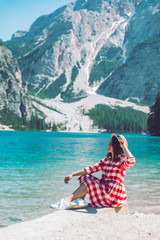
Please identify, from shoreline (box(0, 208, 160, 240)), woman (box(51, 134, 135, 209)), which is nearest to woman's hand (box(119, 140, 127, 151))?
woman (box(51, 134, 135, 209))

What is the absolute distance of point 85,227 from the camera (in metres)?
8.44

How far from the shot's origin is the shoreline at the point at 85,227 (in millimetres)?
7750

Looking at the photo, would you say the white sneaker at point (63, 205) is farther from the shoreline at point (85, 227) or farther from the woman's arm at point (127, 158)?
the woman's arm at point (127, 158)

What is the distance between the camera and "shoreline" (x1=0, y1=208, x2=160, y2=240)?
7.75 m

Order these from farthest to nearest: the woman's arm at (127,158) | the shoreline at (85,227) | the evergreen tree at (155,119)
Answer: the evergreen tree at (155,119)
the woman's arm at (127,158)
the shoreline at (85,227)

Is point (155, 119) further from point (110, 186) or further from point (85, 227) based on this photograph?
point (85, 227)

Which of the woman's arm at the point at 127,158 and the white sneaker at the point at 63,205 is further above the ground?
the woman's arm at the point at 127,158

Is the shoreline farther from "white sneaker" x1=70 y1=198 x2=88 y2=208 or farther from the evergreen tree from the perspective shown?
the evergreen tree

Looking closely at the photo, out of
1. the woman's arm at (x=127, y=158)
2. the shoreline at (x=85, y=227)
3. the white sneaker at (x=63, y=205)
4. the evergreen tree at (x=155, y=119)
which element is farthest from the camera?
the evergreen tree at (x=155, y=119)

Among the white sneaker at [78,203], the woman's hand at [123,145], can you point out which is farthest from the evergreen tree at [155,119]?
the white sneaker at [78,203]

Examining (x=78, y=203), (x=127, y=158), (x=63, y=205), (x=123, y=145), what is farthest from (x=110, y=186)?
(x=63, y=205)

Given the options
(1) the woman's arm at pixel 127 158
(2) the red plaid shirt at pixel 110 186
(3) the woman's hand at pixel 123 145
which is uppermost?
(3) the woman's hand at pixel 123 145

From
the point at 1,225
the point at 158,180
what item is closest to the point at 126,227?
the point at 1,225

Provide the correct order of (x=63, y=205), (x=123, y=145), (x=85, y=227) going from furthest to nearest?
1. (x=123, y=145)
2. (x=63, y=205)
3. (x=85, y=227)
